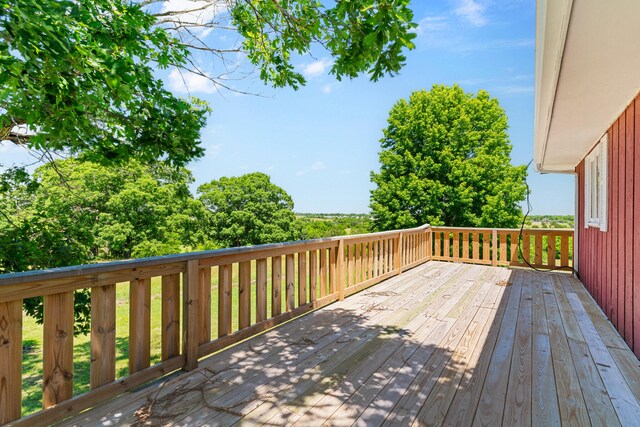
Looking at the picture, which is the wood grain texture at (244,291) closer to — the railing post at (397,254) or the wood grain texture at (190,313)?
the wood grain texture at (190,313)

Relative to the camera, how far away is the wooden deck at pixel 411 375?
1803 mm

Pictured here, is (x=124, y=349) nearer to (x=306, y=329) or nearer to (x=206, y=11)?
(x=306, y=329)

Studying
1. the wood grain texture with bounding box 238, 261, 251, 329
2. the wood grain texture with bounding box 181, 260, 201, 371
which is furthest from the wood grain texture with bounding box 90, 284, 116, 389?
the wood grain texture with bounding box 238, 261, 251, 329

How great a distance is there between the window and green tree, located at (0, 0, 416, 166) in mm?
3064

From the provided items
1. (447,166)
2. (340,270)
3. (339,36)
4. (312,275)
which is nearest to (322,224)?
(447,166)

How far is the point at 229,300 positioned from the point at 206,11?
4230 mm

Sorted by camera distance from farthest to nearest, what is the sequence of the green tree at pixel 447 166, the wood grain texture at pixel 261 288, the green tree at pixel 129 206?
the green tree at pixel 447 166, the green tree at pixel 129 206, the wood grain texture at pixel 261 288

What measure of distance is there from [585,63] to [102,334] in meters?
3.25

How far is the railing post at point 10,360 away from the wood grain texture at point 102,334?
1.05 feet

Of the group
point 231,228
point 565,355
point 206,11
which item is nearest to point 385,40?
point 565,355

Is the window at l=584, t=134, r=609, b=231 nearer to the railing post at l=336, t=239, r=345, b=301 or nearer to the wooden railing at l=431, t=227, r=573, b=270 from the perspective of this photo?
the wooden railing at l=431, t=227, r=573, b=270

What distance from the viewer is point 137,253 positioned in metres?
16.1

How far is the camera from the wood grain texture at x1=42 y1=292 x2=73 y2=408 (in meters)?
1.70

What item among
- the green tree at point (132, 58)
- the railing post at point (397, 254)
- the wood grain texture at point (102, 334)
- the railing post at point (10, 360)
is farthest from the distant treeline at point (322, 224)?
the railing post at point (10, 360)
